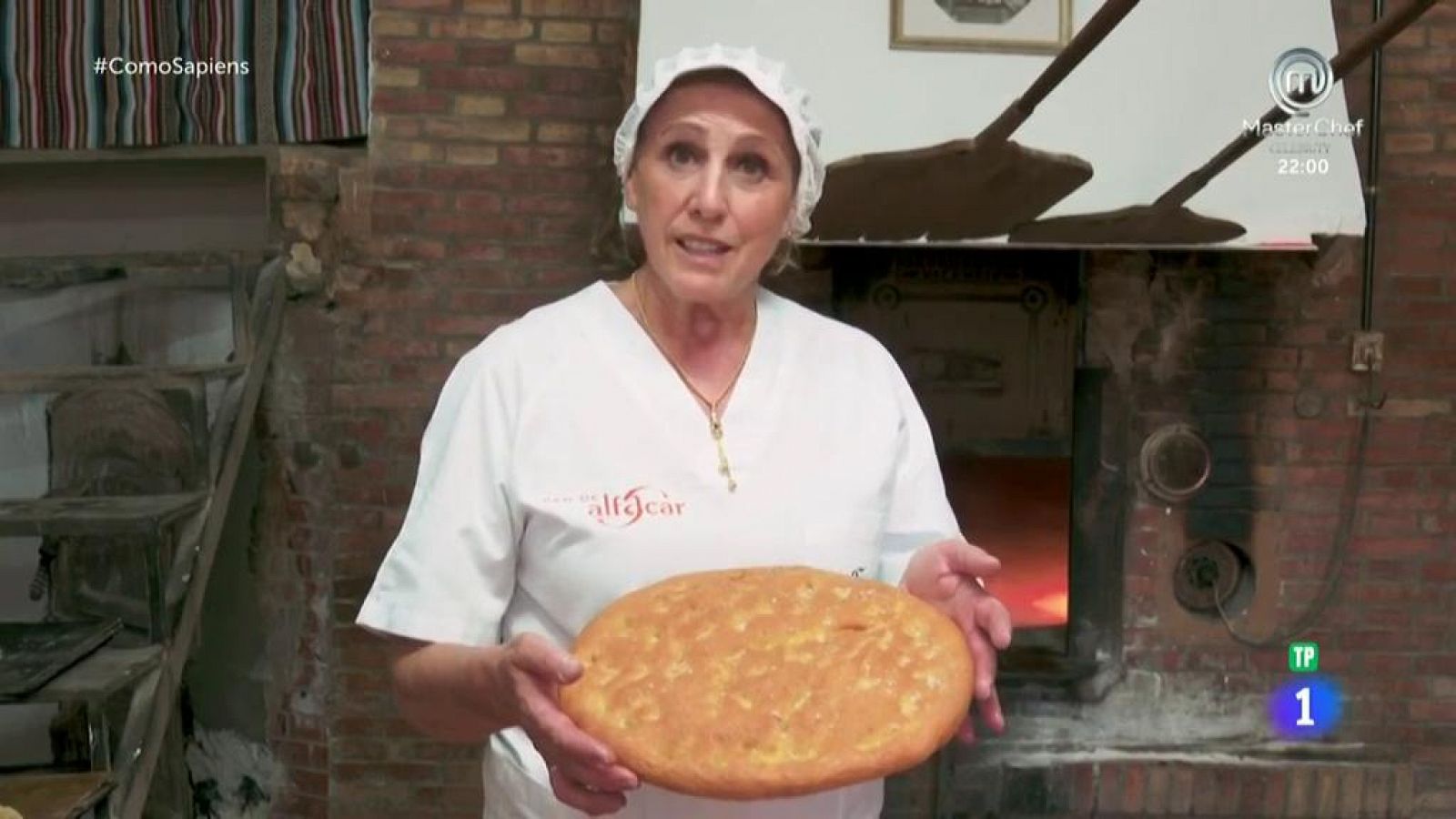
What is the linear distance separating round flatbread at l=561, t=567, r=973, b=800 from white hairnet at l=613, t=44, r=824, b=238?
0.44 meters

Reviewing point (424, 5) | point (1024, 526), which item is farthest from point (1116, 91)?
point (424, 5)

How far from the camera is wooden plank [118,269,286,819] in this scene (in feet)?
6.67

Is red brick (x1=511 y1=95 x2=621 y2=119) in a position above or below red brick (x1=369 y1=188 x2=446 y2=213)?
above

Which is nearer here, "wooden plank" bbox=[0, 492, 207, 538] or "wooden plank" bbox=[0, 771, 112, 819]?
"wooden plank" bbox=[0, 771, 112, 819]

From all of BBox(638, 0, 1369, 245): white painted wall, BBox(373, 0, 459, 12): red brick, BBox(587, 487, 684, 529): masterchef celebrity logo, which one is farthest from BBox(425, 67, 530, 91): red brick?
BBox(587, 487, 684, 529): masterchef celebrity logo

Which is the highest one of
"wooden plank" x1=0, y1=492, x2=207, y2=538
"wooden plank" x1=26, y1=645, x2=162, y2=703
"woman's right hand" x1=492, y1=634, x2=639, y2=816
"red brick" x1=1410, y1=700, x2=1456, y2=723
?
"woman's right hand" x1=492, y1=634, x2=639, y2=816

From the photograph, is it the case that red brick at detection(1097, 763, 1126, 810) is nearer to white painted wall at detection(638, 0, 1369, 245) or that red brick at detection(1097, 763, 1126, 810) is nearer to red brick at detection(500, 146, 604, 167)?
white painted wall at detection(638, 0, 1369, 245)

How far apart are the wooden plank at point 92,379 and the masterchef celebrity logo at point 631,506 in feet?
4.45

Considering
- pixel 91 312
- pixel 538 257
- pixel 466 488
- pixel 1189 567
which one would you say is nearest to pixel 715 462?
pixel 466 488

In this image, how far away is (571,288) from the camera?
2.68 m

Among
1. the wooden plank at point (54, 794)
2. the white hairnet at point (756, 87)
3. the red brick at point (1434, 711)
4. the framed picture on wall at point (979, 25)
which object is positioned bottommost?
the red brick at point (1434, 711)

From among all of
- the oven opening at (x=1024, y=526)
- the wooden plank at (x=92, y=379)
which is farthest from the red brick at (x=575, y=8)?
the oven opening at (x=1024, y=526)

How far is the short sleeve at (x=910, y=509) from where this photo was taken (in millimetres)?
1357

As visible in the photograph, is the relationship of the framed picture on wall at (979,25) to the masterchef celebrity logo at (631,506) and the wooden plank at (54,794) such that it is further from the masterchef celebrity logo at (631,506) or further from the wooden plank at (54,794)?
the wooden plank at (54,794)
